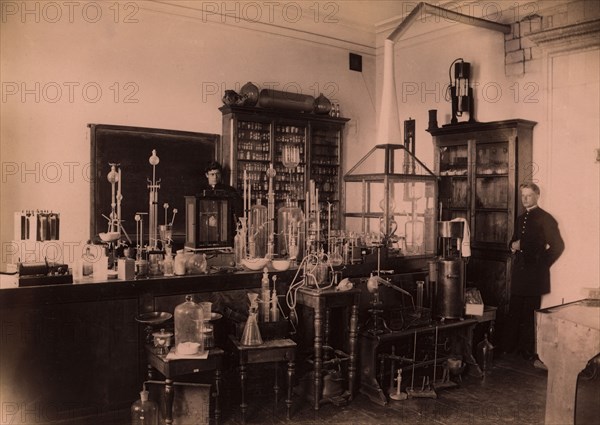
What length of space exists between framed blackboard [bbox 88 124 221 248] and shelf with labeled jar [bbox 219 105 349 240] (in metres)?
0.33

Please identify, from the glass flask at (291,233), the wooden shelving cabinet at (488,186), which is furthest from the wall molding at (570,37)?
the glass flask at (291,233)

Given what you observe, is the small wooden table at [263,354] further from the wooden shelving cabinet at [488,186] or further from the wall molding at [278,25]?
the wall molding at [278,25]

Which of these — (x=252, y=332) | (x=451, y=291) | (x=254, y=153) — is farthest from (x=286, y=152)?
(x=252, y=332)

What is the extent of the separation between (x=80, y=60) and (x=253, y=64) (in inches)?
89.9

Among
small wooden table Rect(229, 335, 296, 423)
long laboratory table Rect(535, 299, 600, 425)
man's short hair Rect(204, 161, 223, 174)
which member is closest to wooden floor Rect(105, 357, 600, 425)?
small wooden table Rect(229, 335, 296, 423)

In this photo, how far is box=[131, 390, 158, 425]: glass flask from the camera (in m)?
3.67

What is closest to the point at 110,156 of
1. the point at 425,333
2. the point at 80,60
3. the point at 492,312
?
the point at 80,60

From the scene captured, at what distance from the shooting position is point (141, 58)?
22.1 ft

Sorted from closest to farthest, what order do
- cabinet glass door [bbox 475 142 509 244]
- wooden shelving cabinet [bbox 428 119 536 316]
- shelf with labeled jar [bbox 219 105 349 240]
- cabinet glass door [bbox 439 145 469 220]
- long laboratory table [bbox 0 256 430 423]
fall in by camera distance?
long laboratory table [bbox 0 256 430 423] < wooden shelving cabinet [bbox 428 119 536 316] < cabinet glass door [bbox 475 142 509 244] < cabinet glass door [bbox 439 145 469 220] < shelf with labeled jar [bbox 219 105 349 240]

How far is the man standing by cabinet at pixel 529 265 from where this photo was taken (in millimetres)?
5855

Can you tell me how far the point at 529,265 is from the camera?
5.94 metres

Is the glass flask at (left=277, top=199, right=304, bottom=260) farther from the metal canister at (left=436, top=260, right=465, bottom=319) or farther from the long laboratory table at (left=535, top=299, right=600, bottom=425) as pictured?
the long laboratory table at (left=535, top=299, right=600, bottom=425)

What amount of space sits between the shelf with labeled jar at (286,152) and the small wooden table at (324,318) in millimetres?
2819

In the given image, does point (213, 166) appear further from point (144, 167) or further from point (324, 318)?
point (324, 318)
